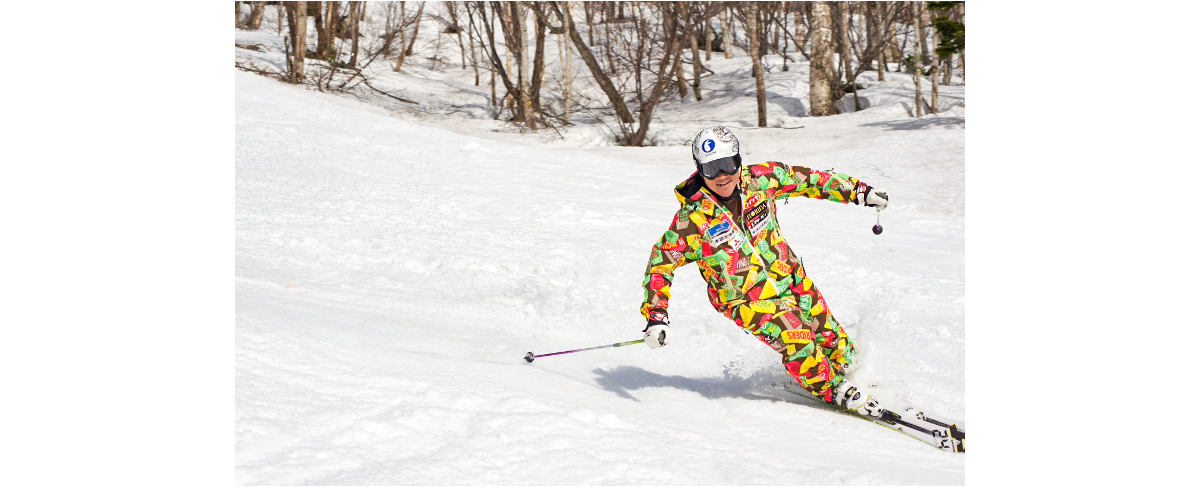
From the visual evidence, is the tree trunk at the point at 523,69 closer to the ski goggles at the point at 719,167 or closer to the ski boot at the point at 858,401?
the ski goggles at the point at 719,167

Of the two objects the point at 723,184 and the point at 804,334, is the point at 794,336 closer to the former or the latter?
the point at 804,334

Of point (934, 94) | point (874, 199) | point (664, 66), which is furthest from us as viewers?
point (934, 94)

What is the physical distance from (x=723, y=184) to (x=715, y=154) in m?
0.17

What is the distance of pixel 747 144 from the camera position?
16859 millimetres

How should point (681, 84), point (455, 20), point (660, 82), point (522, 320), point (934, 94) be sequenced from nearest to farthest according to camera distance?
point (522, 320), point (660, 82), point (934, 94), point (455, 20), point (681, 84)

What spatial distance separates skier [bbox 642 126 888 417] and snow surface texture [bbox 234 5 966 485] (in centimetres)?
27

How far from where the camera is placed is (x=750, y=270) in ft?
13.6

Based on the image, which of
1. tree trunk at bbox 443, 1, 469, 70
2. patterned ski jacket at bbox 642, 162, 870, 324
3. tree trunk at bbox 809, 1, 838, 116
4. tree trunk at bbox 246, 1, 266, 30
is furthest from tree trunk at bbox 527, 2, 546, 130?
tree trunk at bbox 246, 1, 266, 30

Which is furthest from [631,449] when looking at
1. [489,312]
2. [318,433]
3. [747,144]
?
[747,144]

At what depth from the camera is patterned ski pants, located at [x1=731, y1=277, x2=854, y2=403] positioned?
13.6 ft

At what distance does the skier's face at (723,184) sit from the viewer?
3.97m

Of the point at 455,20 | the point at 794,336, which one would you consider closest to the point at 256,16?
the point at 455,20

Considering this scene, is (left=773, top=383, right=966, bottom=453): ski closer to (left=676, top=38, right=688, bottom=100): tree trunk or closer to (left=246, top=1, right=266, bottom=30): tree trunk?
(left=676, top=38, right=688, bottom=100): tree trunk

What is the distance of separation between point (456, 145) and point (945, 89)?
54.2 ft
